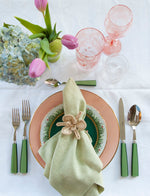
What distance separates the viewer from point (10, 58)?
0.49 meters

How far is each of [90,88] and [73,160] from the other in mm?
292

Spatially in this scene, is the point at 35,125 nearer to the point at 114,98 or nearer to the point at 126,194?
the point at 114,98

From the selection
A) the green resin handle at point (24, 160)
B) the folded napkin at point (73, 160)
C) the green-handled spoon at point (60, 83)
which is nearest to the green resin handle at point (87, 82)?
the green-handled spoon at point (60, 83)

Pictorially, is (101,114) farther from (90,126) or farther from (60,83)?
(60,83)

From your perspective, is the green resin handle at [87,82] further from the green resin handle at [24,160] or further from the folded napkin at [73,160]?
the green resin handle at [24,160]

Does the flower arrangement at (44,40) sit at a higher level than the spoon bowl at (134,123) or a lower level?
higher

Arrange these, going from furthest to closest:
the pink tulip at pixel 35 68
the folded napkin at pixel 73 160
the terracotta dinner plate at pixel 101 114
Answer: the terracotta dinner plate at pixel 101 114
the folded napkin at pixel 73 160
the pink tulip at pixel 35 68

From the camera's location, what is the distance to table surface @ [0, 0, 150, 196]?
0.71 meters

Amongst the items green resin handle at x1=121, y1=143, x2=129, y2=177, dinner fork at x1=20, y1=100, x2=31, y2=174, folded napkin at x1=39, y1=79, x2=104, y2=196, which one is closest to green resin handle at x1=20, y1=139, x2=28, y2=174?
dinner fork at x1=20, y1=100, x2=31, y2=174

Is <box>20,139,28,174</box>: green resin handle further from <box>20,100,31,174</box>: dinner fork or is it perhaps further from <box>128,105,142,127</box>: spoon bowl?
<box>128,105,142,127</box>: spoon bowl

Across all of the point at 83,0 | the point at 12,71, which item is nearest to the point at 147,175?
the point at 12,71

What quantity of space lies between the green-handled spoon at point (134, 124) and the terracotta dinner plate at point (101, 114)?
0.07 meters

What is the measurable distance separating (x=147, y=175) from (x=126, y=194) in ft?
0.36

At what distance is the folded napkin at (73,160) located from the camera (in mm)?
589
